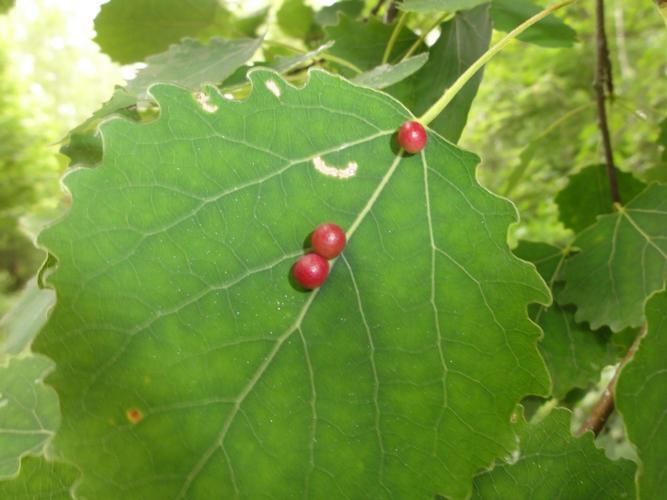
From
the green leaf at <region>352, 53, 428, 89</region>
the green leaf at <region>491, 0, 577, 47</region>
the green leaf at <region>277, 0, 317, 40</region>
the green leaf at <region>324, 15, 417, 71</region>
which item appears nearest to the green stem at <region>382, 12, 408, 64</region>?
the green leaf at <region>324, 15, 417, 71</region>

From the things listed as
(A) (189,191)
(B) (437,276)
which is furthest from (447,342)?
(A) (189,191)

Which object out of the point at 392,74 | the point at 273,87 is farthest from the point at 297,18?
the point at 273,87

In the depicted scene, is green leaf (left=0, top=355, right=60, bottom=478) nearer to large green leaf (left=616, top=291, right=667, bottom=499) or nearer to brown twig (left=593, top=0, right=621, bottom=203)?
large green leaf (left=616, top=291, right=667, bottom=499)

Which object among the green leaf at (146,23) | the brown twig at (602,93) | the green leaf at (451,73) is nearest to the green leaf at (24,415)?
the green leaf at (451,73)

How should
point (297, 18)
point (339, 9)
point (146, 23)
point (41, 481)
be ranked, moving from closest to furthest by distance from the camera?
point (41, 481), point (146, 23), point (339, 9), point (297, 18)

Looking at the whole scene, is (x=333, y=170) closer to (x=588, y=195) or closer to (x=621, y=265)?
(x=621, y=265)

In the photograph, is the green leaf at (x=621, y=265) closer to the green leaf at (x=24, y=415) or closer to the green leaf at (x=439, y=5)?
the green leaf at (x=439, y=5)
